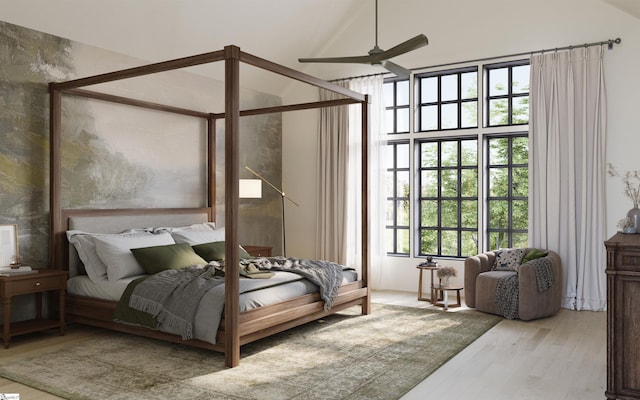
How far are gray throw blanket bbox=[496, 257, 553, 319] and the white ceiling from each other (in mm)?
2899

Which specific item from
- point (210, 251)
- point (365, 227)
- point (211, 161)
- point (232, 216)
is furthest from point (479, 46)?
point (232, 216)

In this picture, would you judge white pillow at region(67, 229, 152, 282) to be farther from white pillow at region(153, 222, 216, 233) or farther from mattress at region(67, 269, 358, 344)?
white pillow at region(153, 222, 216, 233)

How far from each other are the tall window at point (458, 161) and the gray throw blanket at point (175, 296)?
3.76m

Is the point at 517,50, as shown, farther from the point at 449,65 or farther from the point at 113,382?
→ the point at 113,382

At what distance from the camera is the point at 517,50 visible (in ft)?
22.3

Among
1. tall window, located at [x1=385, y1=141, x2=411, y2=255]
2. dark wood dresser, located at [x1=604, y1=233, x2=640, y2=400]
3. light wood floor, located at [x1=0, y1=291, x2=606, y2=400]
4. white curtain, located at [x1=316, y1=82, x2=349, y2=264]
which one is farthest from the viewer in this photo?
white curtain, located at [x1=316, y1=82, x2=349, y2=264]

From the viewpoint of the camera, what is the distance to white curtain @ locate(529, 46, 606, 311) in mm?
6246

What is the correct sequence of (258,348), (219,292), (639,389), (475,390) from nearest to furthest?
(639,389) → (475,390) → (219,292) → (258,348)

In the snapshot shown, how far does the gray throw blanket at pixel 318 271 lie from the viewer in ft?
17.1

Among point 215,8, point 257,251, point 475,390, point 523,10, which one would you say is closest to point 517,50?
point 523,10

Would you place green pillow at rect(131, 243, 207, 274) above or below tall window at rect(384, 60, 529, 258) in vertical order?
below

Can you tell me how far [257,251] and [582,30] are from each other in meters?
4.75

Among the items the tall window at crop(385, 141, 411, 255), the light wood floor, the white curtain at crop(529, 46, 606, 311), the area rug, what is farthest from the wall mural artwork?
the white curtain at crop(529, 46, 606, 311)

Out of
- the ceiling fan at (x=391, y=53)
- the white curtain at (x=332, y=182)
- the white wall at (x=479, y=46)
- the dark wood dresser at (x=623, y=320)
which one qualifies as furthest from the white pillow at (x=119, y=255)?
the dark wood dresser at (x=623, y=320)
